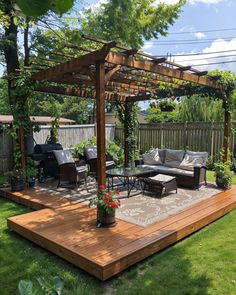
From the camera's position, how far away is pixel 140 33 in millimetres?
11914

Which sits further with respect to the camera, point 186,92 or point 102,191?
point 186,92

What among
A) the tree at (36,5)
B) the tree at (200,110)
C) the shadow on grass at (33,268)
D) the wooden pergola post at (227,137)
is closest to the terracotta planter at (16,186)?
the shadow on grass at (33,268)

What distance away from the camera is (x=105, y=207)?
387 centimetres

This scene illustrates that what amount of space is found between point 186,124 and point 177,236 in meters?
6.49

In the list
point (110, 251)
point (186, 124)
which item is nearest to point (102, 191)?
point (110, 251)

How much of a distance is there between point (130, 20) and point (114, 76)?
6.51 m

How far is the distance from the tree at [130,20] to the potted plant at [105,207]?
8393 millimetres

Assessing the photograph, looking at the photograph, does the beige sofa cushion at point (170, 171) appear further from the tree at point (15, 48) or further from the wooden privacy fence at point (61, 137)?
the wooden privacy fence at point (61, 137)

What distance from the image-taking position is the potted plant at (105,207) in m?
3.87

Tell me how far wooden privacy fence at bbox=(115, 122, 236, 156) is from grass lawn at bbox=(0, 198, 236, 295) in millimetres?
5422

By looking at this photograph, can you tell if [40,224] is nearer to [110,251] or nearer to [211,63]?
[110,251]

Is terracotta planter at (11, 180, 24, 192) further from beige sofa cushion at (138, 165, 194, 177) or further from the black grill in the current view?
beige sofa cushion at (138, 165, 194, 177)

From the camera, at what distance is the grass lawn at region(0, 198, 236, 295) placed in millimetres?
2789

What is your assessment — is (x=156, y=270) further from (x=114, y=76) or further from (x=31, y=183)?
(x=31, y=183)
